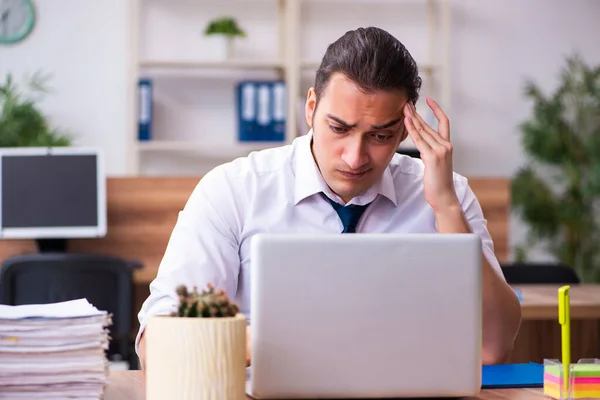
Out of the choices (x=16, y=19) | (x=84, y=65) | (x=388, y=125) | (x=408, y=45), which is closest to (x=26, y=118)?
(x=84, y=65)

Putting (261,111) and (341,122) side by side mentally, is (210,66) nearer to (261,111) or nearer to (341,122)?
(261,111)

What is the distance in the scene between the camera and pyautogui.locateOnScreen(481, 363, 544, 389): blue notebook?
140cm

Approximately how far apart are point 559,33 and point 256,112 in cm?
206

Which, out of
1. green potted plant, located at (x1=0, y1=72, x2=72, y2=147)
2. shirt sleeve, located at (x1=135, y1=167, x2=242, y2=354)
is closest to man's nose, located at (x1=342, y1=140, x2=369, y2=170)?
shirt sleeve, located at (x1=135, y1=167, x2=242, y2=354)

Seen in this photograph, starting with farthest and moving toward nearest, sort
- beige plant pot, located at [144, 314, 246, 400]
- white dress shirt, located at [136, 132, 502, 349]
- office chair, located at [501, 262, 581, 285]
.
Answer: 1. office chair, located at [501, 262, 581, 285]
2. white dress shirt, located at [136, 132, 502, 349]
3. beige plant pot, located at [144, 314, 246, 400]

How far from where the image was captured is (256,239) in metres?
1.12

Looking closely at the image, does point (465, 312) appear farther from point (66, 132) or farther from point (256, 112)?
point (66, 132)

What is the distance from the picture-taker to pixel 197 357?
1.08 m

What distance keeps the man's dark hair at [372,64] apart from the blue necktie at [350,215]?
0.24 m

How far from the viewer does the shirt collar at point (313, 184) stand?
5.96 ft

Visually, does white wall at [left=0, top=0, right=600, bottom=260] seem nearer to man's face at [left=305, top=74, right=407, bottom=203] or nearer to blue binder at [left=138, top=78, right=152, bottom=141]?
blue binder at [left=138, top=78, right=152, bottom=141]

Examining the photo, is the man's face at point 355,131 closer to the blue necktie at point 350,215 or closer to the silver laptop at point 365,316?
the blue necktie at point 350,215

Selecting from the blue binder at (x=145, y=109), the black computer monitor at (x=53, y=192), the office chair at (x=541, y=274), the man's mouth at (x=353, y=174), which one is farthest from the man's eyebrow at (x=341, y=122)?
the blue binder at (x=145, y=109)

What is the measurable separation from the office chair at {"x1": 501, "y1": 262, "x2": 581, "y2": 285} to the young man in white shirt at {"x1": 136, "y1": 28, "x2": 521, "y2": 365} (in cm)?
173
